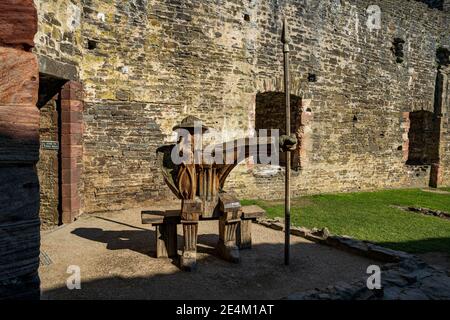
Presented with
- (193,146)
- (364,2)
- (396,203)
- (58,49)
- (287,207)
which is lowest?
(396,203)

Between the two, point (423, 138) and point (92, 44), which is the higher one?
point (92, 44)

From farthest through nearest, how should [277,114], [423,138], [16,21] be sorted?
[423,138] → [277,114] → [16,21]

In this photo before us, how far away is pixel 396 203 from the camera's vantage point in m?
9.63

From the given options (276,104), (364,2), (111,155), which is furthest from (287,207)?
(364,2)

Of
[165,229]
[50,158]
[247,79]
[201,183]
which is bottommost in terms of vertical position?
[165,229]

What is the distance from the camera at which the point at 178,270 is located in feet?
14.1

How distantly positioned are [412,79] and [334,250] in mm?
10475

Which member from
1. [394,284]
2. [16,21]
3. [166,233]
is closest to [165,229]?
[166,233]

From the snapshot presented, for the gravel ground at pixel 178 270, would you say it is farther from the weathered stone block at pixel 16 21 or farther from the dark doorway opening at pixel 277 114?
the dark doorway opening at pixel 277 114

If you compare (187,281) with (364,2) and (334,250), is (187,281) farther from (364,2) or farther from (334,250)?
(364,2)

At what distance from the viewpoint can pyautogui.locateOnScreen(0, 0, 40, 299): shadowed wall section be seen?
1.60m

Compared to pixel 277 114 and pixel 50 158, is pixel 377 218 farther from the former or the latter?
pixel 50 158

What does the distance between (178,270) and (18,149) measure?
3041 millimetres

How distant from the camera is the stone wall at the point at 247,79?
7801mm
